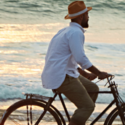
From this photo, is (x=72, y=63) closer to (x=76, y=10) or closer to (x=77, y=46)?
(x=77, y=46)

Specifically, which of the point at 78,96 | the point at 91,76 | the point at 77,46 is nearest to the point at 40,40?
the point at 91,76

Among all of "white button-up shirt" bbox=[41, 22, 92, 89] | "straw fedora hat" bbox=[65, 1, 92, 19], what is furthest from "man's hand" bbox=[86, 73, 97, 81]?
"straw fedora hat" bbox=[65, 1, 92, 19]

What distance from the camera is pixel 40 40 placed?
59.8 feet

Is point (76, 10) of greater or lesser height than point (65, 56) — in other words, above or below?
above

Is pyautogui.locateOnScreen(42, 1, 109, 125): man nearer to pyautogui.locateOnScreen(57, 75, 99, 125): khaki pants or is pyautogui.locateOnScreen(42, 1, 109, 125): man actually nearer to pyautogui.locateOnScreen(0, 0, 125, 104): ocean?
pyautogui.locateOnScreen(57, 75, 99, 125): khaki pants

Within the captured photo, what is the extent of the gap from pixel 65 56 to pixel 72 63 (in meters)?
0.13

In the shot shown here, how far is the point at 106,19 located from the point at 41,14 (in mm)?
5095

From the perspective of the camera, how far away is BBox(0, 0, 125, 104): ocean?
33.0 ft

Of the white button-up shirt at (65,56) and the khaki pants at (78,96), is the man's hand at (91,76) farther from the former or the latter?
the white button-up shirt at (65,56)

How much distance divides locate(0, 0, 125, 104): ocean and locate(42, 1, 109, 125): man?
14.9ft

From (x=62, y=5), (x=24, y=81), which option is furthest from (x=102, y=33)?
(x=24, y=81)

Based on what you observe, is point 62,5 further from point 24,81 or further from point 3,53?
point 24,81

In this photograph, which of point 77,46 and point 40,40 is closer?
point 77,46

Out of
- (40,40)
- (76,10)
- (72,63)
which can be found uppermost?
(76,10)
